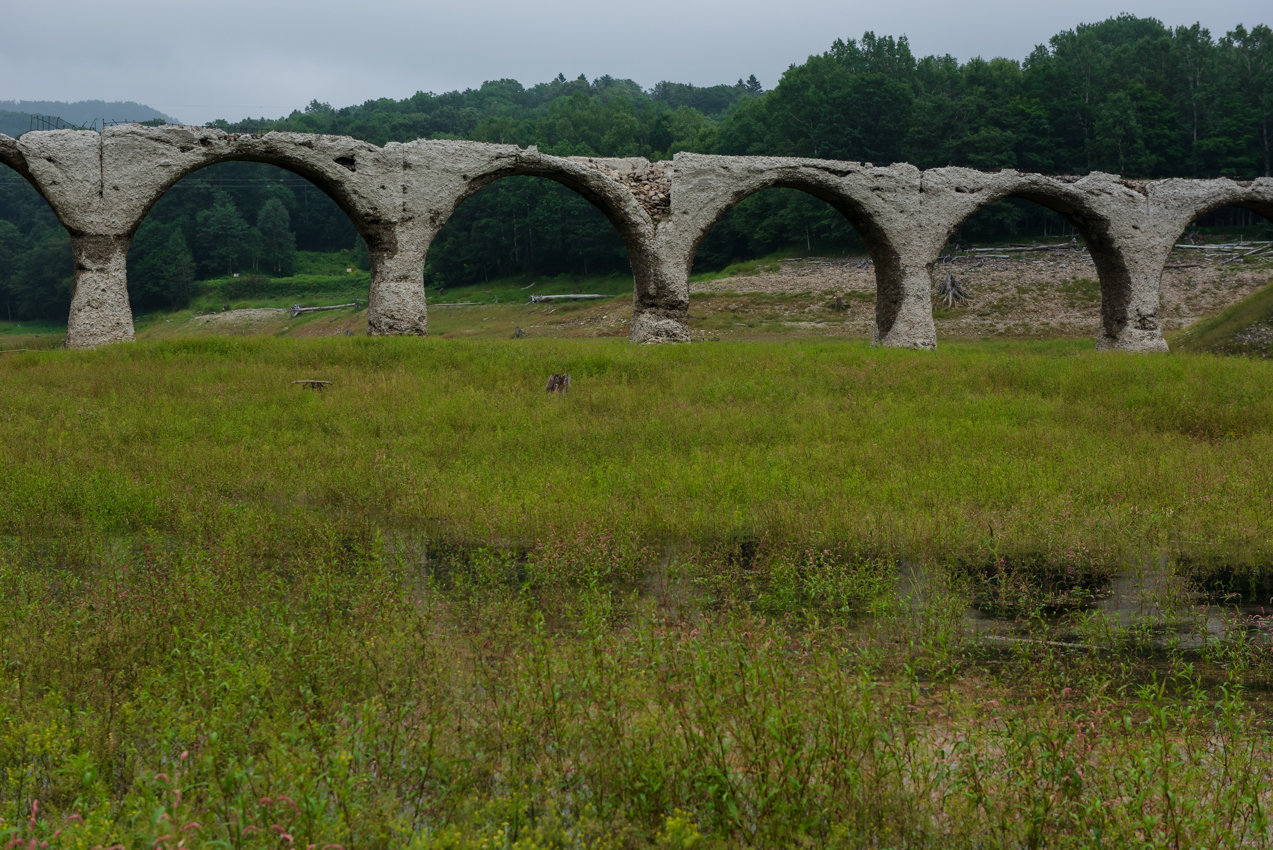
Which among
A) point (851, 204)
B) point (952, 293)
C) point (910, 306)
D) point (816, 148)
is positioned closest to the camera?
point (851, 204)

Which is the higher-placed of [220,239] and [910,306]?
[220,239]

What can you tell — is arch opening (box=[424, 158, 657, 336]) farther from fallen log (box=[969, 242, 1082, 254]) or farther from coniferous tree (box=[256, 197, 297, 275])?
fallen log (box=[969, 242, 1082, 254])

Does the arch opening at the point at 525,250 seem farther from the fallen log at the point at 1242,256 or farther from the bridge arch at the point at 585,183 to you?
the bridge arch at the point at 585,183

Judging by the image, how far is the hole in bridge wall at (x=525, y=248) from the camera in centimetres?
5303

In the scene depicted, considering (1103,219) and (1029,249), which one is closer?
(1103,219)

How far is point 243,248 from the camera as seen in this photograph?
60344 mm

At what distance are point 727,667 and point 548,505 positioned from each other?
3.50m

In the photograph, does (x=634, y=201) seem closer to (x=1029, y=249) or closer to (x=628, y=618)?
(x=628, y=618)

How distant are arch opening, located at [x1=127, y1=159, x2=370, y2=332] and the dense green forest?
0.47 ft

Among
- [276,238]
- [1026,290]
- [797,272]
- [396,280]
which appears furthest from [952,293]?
[276,238]

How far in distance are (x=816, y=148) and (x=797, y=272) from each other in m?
17.9

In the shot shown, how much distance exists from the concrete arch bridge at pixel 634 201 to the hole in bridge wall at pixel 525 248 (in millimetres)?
32059

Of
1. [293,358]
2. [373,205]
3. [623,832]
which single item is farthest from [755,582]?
[373,205]

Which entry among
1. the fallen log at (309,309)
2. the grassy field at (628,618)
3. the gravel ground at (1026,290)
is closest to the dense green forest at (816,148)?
the gravel ground at (1026,290)
